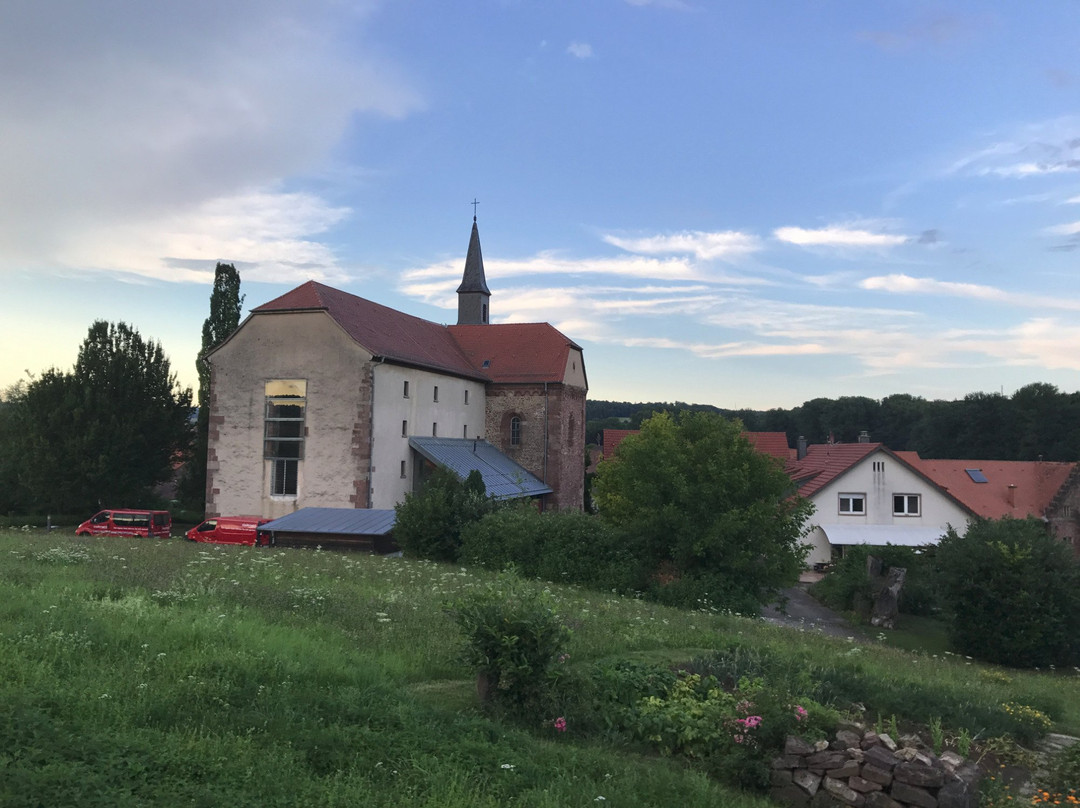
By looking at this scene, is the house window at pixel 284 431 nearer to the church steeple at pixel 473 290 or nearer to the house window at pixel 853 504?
the church steeple at pixel 473 290

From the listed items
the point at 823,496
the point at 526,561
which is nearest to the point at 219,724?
the point at 526,561

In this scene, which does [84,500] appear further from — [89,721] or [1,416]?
[89,721]

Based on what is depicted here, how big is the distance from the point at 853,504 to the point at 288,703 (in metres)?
38.5

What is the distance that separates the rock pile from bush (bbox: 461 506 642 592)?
47.9 ft

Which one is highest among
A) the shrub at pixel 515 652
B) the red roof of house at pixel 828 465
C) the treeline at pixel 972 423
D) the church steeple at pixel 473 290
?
the church steeple at pixel 473 290

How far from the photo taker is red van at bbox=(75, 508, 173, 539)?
104 ft

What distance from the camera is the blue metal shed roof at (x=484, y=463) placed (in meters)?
38.1

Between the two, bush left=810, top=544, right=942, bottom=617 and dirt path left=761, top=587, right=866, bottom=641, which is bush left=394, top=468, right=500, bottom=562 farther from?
bush left=810, top=544, right=942, bottom=617

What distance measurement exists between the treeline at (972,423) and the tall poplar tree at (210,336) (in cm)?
2684

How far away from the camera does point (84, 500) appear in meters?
40.0

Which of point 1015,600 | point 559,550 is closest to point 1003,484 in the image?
point 1015,600

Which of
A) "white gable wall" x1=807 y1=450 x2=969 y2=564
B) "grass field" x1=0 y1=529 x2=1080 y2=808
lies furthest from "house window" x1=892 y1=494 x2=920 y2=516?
"grass field" x1=0 y1=529 x2=1080 y2=808

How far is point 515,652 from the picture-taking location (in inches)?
316

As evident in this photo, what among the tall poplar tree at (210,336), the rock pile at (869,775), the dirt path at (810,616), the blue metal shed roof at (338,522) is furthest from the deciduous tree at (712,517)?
the tall poplar tree at (210,336)
